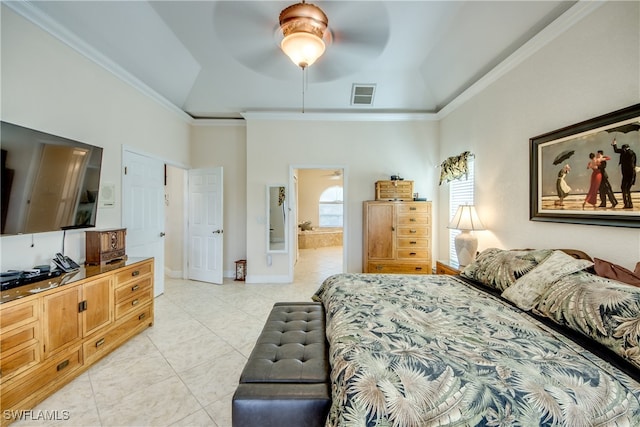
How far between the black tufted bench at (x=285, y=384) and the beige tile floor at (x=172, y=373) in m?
0.59

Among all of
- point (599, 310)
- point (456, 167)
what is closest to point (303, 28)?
point (599, 310)

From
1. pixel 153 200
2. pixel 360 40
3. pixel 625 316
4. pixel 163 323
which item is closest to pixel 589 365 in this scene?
pixel 625 316

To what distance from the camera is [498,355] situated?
45.8 inches

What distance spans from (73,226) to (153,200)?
1.48 metres

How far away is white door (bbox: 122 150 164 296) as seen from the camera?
3275mm

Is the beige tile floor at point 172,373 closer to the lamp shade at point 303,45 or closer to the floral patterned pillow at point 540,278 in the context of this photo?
the floral patterned pillow at point 540,278

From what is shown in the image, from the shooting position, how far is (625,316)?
1.18 meters

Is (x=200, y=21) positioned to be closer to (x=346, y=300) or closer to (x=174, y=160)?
(x=174, y=160)

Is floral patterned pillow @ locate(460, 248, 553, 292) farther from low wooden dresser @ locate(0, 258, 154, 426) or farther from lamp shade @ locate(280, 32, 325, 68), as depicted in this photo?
low wooden dresser @ locate(0, 258, 154, 426)

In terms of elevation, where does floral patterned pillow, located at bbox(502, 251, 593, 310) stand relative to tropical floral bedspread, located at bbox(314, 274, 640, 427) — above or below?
above

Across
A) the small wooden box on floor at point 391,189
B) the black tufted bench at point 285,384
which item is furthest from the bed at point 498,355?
the small wooden box on floor at point 391,189

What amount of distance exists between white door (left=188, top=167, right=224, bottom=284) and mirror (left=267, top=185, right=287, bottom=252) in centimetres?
84

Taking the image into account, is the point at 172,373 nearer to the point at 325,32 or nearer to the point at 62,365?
the point at 62,365

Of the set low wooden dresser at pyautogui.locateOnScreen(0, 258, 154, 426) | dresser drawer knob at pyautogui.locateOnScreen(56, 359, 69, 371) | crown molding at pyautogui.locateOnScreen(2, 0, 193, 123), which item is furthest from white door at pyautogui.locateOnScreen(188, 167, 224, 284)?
dresser drawer knob at pyautogui.locateOnScreen(56, 359, 69, 371)
